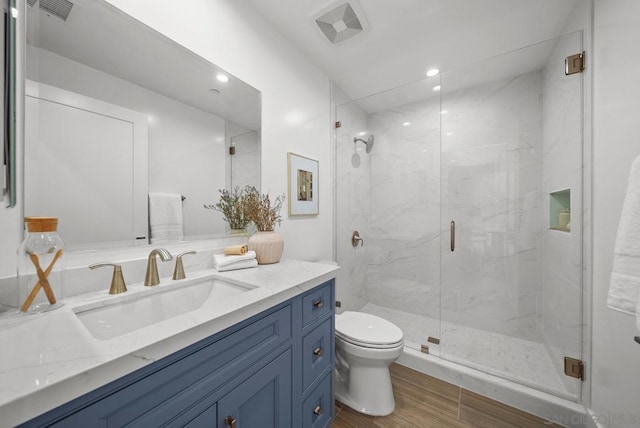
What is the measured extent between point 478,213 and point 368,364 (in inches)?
63.8

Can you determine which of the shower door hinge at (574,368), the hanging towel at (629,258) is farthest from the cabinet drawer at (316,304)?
the shower door hinge at (574,368)

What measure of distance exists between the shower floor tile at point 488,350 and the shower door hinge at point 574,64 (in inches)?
75.8

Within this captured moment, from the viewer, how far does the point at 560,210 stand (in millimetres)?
1760

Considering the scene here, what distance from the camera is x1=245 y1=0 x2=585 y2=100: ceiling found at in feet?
4.81

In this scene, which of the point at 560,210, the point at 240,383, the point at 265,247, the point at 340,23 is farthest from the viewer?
the point at 560,210

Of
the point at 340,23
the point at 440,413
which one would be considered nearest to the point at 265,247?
the point at 440,413

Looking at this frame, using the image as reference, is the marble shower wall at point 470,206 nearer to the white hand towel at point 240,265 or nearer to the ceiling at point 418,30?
the ceiling at point 418,30

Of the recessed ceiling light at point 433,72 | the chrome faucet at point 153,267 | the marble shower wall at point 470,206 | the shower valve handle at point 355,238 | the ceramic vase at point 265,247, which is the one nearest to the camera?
the chrome faucet at point 153,267

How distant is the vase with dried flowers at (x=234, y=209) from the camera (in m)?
1.36

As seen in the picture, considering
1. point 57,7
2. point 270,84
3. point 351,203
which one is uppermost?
point 270,84

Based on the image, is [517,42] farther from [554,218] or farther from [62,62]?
[62,62]

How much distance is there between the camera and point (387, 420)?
139 centimetres

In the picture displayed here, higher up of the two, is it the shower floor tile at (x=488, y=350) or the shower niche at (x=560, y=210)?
the shower niche at (x=560, y=210)

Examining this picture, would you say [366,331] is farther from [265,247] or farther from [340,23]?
[340,23]
